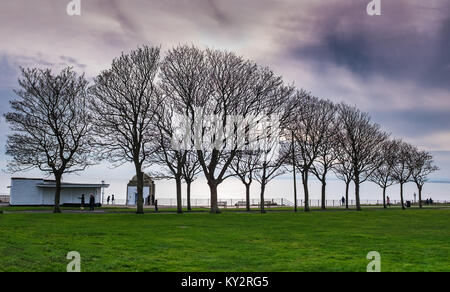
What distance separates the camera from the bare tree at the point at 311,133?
51.3 metres

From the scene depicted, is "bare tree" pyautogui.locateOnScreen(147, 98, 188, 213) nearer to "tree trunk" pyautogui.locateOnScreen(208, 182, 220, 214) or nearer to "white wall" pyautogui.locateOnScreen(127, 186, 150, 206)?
"tree trunk" pyautogui.locateOnScreen(208, 182, 220, 214)

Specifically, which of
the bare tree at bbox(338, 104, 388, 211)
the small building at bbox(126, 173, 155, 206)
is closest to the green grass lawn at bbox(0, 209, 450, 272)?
the bare tree at bbox(338, 104, 388, 211)

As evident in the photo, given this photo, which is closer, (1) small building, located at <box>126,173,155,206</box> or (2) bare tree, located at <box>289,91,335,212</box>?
(2) bare tree, located at <box>289,91,335,212</box>

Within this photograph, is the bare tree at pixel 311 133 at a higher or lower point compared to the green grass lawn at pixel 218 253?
higher

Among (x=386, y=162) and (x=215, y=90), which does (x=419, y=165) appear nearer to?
(x=386, y=162)

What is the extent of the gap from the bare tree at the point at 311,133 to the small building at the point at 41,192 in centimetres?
2807

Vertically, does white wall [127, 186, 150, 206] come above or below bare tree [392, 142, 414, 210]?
below

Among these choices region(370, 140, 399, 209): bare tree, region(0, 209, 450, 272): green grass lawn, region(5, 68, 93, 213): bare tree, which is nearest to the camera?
region(0, 209, 450, 272): green grass lawn

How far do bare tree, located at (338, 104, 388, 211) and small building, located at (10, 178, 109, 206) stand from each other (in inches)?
1373

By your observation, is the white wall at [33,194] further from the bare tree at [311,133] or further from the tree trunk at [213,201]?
the bare tree at [311,133]

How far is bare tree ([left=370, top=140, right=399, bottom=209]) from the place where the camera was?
60031mm

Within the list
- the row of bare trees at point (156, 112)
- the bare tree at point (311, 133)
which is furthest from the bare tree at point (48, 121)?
the bare tree at point (311, 133)

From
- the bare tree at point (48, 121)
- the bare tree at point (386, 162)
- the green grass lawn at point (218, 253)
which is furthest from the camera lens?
the bare tree at point (386, 162)
